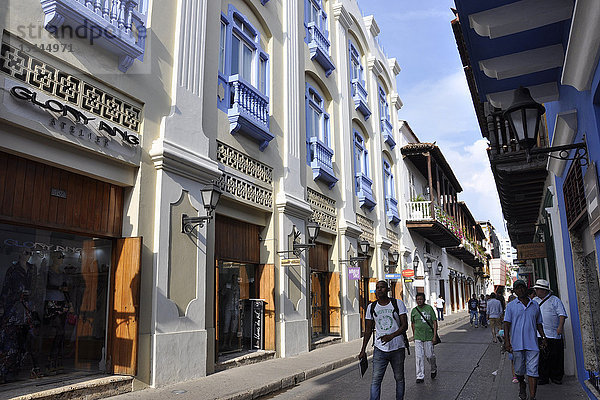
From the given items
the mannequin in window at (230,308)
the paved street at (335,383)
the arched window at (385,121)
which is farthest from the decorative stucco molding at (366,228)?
the mannequin in window at (230,308)

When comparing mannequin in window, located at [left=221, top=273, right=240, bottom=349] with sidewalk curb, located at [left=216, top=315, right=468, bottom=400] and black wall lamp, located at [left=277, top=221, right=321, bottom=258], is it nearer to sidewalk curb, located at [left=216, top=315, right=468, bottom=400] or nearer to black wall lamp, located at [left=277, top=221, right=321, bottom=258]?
black wall lamp, located at [left=277, top=221, right=321, bottom=258]

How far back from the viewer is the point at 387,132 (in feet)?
75.3

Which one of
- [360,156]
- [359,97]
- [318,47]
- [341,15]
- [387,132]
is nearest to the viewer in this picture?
[318,47]

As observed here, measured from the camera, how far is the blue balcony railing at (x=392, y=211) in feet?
71.6

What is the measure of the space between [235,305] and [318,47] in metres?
8.59

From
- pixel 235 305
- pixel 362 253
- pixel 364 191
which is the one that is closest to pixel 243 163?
pixel 235 305

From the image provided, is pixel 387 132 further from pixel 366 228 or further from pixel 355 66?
pixel 366 228

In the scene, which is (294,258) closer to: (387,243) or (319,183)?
(319,183)

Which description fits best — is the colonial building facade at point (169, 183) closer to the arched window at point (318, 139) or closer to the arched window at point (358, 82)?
the arched window at point (318, 139)

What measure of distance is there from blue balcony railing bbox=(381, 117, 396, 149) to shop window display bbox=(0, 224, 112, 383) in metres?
16.8

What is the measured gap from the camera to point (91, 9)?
723cm

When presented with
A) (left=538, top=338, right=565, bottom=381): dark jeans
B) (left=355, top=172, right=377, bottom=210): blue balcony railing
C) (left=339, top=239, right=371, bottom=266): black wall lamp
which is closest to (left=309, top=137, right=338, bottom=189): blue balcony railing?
(left=339, top=239, right=371, bottom=266): black wall lamp

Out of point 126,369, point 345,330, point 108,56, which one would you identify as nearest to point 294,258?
point 345,330

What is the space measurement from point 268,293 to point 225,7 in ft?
21.9
